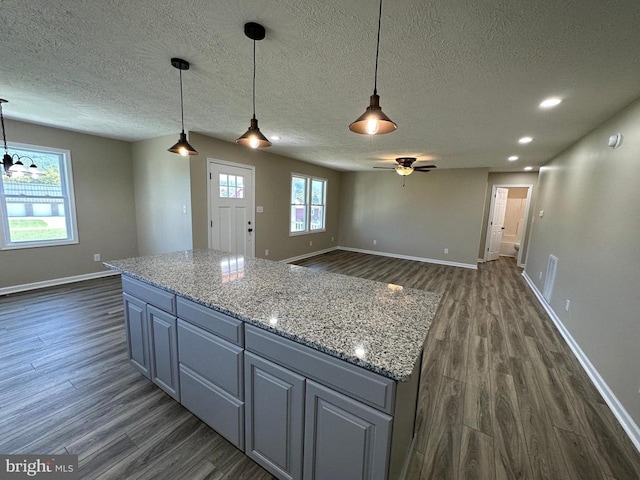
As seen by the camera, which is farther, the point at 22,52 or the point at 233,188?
the point at 233,188

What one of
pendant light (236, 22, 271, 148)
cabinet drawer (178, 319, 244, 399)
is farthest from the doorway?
cabinet drawer (178, 319, 244, 399)

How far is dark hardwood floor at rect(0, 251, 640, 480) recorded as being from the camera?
1.50 metres

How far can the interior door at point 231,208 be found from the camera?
14.3 ft

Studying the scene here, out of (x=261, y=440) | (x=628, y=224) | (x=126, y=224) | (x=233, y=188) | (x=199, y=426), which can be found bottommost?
(x=199, y=426)

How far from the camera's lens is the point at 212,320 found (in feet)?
4.87

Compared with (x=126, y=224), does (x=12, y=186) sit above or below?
above

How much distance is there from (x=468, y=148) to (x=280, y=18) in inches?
152

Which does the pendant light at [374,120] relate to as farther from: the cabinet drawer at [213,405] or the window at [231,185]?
the window at [231,185]

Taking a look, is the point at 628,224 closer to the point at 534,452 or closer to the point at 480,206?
the point at 534,452

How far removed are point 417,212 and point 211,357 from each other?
640 centimetres

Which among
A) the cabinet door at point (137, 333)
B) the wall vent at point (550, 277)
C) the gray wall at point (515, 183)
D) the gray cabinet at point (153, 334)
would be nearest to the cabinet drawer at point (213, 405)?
the gray cabinet at point (153, 334)

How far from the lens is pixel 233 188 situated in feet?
15.4

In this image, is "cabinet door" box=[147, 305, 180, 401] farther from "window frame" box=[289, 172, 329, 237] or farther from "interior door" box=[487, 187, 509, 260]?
"interior door" box=[487, 187, 509, 260]

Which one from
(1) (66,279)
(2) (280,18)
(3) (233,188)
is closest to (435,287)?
(3) (233,188)
